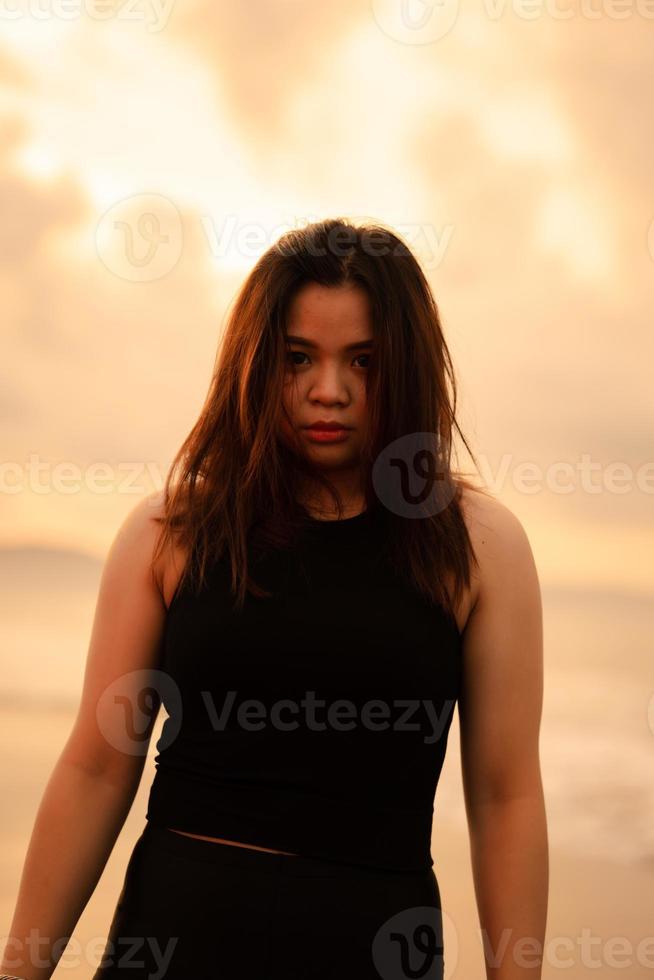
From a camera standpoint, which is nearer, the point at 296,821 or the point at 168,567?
the point at 296,821

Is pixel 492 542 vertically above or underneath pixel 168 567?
above

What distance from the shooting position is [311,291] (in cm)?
203

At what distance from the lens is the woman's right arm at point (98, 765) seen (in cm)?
193

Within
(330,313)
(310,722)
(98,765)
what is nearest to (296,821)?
(310,722)

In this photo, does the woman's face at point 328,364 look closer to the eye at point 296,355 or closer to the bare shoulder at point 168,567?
the eye at point 296,355

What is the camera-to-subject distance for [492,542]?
6.69ft

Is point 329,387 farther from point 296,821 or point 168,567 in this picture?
point 296,821

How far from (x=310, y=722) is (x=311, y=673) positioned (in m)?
0.07

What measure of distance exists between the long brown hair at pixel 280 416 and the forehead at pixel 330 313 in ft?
0.05

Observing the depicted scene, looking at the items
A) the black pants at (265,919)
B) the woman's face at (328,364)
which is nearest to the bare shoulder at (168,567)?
the woman's face at (328,364)

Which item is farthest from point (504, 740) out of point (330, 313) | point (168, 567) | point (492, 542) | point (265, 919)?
point (330, 313)

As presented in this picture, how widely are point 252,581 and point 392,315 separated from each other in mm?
499

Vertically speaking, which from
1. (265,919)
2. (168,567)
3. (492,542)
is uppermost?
→ (492,542)

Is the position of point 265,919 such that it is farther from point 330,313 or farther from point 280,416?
point 330,313
